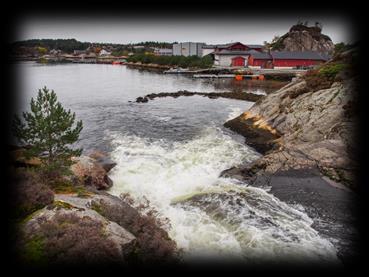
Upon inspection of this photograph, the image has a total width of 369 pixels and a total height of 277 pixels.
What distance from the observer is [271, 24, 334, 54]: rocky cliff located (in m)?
104

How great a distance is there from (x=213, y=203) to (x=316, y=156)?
7.40 m

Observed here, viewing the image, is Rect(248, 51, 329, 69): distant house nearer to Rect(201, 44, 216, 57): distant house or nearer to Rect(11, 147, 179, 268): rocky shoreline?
Rect(201, 44, 216, 57): distant house

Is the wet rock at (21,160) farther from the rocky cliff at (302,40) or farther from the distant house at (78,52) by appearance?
the distant house at (78,52)

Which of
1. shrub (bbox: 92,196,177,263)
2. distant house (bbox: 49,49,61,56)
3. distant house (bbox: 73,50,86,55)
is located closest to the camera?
shrub (bbox: 92,196,177,263)

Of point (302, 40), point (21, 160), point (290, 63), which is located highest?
point (302, 40)

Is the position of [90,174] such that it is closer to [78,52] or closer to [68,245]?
[68,245]

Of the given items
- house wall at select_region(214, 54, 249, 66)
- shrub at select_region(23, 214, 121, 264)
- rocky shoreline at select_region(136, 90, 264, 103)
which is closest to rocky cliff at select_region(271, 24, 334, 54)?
house wall at select_region(214, 54, 249, 66)

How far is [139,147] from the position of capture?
23.8 meters

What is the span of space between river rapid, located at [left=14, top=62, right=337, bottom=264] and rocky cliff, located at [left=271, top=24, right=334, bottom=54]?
261 ft

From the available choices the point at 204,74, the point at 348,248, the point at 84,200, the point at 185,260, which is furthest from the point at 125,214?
the point at 204,74

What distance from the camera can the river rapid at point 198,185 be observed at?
1072cm

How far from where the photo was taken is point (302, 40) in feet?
344

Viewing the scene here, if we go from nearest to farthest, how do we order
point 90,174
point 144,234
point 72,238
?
point 72,238 < point 144,234 < point 90,174

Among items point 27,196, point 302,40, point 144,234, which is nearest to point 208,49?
point 302,40
